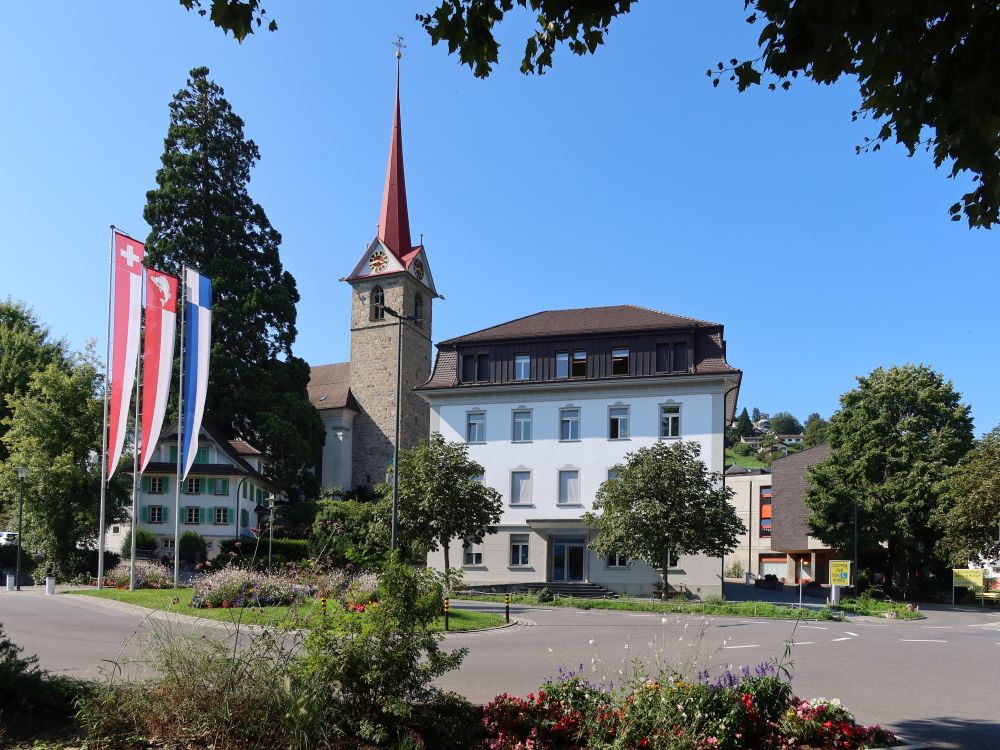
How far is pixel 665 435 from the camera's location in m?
39.2

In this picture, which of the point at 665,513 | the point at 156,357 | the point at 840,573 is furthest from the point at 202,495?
the point at 840,573

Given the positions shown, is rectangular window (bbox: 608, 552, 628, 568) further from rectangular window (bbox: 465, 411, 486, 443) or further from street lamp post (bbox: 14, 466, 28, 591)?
street lamp post (bbox: 14, 466, 28, 591)

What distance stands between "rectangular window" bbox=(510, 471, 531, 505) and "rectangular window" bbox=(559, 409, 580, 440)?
2.61 metres

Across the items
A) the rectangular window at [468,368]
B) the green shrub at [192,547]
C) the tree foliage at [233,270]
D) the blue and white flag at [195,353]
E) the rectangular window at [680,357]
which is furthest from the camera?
the tree foliage at [233,270]

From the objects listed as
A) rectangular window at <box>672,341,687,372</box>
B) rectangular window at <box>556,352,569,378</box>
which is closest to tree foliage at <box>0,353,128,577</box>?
rectangular window at <box>556,352,569,378</box>

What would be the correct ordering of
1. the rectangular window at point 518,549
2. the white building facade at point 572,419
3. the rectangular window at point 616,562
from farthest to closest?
1. the rectangular window at point 518,549
2. the rectangular window at point 616,562
3. the white building facade at point 572,419

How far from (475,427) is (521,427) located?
2.46 meters

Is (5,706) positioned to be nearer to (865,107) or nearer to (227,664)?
(227,664)

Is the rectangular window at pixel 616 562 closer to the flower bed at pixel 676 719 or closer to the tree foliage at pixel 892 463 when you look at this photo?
the tree foliage at pixel 892 463

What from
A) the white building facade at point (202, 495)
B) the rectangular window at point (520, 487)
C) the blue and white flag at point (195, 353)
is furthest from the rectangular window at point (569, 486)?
the white building facade at point (202, 495)

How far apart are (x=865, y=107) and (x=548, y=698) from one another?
566 cm

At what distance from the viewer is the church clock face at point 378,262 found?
68062mm

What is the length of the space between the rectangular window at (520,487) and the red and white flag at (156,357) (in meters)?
18.4

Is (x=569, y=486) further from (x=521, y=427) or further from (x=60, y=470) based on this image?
(x=60, y=470)
